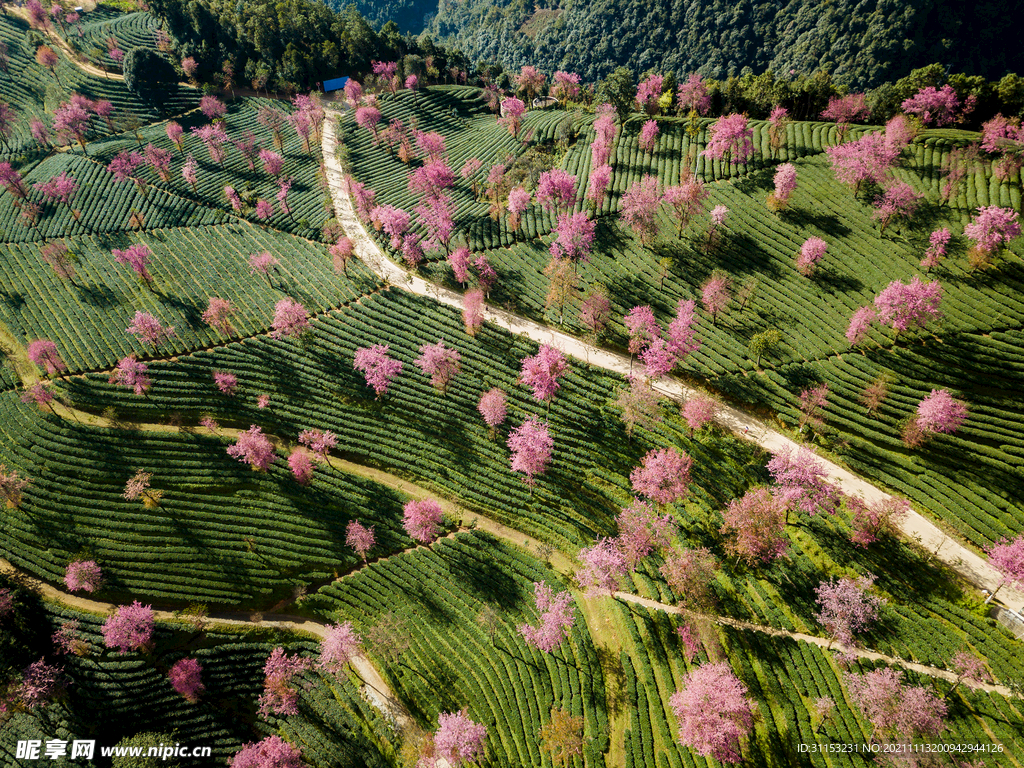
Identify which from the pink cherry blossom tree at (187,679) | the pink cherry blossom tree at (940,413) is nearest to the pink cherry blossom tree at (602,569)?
the pink cherry blossom tree at (940,413)

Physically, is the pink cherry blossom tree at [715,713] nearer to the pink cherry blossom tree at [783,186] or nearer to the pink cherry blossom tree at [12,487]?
the pink cherry blossom tree at [783,186]

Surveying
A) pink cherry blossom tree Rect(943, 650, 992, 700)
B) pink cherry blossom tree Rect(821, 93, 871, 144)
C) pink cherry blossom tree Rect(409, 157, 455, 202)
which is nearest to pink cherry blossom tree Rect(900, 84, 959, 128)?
pink cherry blossom tree Rect(821, 93, 871, 144)

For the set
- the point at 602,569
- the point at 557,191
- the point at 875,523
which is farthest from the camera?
the point at 557,191

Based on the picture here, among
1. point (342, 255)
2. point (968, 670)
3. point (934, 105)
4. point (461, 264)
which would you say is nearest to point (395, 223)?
point (342, 255)

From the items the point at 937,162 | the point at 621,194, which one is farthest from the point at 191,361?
the point at 937,162

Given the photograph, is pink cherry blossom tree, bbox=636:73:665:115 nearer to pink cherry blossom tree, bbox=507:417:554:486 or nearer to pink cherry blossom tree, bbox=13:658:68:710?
pink cherry blossom tree, bbox=507:417:554:486

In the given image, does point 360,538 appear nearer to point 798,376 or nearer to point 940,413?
point 798,376
